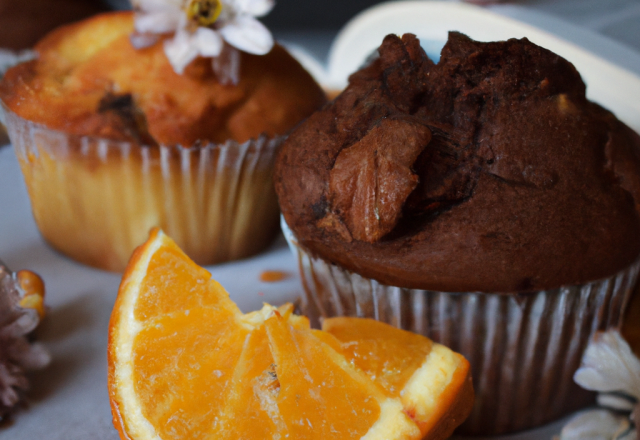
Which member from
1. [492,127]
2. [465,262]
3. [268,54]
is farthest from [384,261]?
[268,54]

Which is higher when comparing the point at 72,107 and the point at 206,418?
the point at 72,107

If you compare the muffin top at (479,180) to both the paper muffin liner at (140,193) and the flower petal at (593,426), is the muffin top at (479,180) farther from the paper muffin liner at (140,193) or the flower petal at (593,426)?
the paper muffin liner at (140,193)

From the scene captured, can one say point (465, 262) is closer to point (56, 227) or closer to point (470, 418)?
point (470, 418)

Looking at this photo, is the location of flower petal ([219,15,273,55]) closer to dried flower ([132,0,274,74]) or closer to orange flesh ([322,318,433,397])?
dried flower ([132,0,274,74])

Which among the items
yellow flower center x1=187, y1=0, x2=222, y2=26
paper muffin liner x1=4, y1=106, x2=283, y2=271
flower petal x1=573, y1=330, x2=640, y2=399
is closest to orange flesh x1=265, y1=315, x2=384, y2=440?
flower petal x1=573, y1=330, x2=640, y2=399

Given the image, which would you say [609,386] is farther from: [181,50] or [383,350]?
[181,50]

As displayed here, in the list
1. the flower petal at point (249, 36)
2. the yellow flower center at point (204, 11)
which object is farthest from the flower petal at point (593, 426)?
the yellow flower center at point (204, 11)

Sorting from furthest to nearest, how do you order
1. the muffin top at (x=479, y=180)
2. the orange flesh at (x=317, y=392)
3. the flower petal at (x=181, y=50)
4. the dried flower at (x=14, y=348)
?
the flower petal at (x=181, y=50) → the dried flower at (x=14, y=348) → the muffin top at (x=479, y=180) → the orange flesh at (x=317, y=392)
